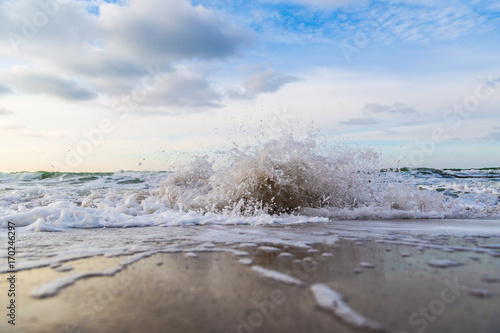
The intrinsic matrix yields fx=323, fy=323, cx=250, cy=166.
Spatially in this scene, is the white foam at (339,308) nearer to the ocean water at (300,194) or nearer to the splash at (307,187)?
the ocean water at (300,194)

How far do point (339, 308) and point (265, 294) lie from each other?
0.36 meters

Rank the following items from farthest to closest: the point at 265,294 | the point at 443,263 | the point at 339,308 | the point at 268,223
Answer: the point at 268,223, the point at 443,263, the point at 265,294, the point at 339,308

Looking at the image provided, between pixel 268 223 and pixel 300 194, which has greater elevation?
pixel 300 194

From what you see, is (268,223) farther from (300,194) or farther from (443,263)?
(443,263)

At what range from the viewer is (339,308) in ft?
4.48

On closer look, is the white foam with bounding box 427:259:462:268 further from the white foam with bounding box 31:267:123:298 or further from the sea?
the white foam with bounding box 31:267:123:298

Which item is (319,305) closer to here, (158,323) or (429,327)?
(429,327)

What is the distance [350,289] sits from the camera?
62.9 inches

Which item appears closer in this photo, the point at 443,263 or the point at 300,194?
the point at 443,263

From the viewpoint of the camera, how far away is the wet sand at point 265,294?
1248 millimetres

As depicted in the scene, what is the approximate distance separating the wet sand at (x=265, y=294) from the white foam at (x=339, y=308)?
3cm

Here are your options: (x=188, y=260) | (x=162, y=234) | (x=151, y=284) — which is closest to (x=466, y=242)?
(x=188, y=260)

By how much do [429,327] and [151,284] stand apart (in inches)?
51.5

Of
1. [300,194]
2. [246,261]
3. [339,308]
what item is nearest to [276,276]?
[246,261]
